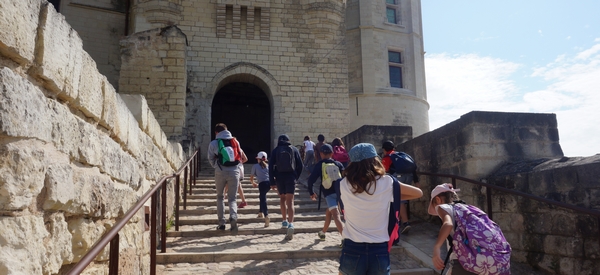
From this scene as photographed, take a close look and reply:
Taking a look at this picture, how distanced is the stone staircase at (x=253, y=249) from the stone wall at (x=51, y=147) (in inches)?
66.7

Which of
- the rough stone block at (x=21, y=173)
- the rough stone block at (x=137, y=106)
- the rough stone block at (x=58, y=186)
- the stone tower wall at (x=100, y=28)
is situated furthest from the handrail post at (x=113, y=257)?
the stone tower wall at (x=100, y=28)

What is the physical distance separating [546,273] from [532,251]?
0.89 ft

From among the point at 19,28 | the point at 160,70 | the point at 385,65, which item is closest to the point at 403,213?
the point at 19,28

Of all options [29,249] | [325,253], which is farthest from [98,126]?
[325,253]

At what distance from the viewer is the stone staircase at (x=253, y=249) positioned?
4.55 metres

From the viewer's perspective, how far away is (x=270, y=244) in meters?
5.44

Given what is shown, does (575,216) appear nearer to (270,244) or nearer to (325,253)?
(325,253)

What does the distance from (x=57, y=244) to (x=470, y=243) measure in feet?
7.58

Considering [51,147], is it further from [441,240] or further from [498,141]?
[498,141]

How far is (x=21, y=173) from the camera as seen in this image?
157 cm

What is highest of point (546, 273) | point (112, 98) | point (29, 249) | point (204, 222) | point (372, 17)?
point (372, 17)

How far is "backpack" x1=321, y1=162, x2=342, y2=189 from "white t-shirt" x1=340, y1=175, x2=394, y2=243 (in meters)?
2.19

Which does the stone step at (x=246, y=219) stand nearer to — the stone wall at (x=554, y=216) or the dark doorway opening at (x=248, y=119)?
the stone wall at (x=554, y=216)

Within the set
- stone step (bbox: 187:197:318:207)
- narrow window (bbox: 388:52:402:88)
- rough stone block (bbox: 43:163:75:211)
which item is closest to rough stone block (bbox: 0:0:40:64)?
rough stone block (bbox: 43:163:75:211)
